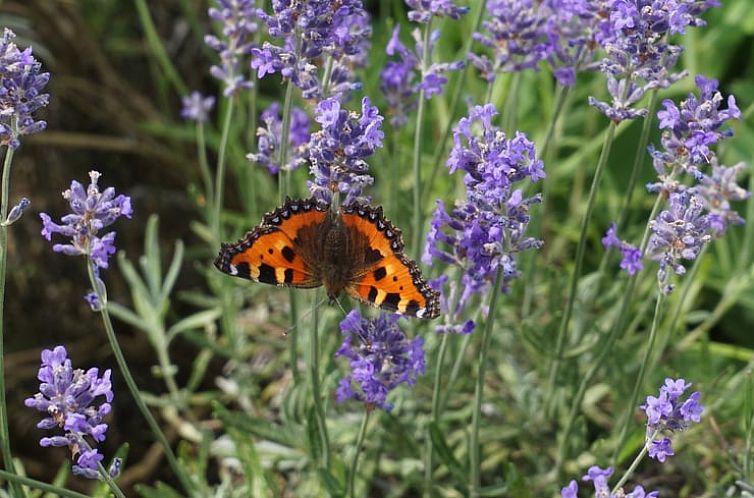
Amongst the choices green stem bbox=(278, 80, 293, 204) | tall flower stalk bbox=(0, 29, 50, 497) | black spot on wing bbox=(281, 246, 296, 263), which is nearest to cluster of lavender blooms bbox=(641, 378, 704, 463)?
black spot on wing bbox=(281, 246, 296, 263)

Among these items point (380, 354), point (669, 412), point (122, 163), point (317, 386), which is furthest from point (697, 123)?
point (122, 163)

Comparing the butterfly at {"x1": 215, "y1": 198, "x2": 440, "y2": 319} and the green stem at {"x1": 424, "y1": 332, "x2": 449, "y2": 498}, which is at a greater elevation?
the butterfly at {"x1": 215, "y1": 198, "x2": 440, "y2": 319}

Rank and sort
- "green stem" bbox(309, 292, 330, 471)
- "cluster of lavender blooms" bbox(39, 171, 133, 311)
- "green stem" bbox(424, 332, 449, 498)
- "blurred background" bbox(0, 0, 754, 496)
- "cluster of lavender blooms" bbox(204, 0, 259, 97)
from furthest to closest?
"blurred background" bbox(0, 0, 754, 496), "cluster of lavender blooms" bbox(204, 0, 259, 97), "green stem" bbox(424, 332, 449, 498), "green stem" bbox(309, 292, 330, 471), "cluster of lavender blooms" bbox(39, 171, 133, 311)

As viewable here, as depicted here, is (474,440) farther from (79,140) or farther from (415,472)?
(79,140)

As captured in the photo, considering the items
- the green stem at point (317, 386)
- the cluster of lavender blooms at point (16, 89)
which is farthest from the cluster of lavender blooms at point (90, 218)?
the green stem at point (317, 386)

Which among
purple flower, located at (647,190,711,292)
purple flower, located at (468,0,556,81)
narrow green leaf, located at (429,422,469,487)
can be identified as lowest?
narrow green leaf, located at (429,422,469,487)

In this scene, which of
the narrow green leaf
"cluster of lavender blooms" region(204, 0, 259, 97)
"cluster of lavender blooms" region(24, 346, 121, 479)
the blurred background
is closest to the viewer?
"cluster of lavender blooms" region(24, 346, 121, 479)

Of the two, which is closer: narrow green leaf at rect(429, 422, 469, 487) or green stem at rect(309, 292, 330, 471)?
green stem at rect(309, 292, 330, 471)

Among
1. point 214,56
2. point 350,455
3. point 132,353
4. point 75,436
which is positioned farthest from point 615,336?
point 214,56

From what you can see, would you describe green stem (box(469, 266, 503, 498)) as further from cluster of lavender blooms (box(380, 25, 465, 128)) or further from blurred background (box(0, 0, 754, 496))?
blurred background (box(0, 0, 754, 496))
